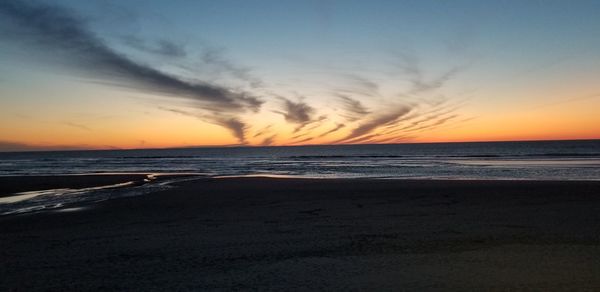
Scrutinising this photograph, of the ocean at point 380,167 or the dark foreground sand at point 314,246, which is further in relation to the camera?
the ocean at point 380,167

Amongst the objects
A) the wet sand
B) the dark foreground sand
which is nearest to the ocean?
the wet sand

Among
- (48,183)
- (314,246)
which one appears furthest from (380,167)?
(314,246)

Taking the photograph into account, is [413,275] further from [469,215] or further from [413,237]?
[469,215]

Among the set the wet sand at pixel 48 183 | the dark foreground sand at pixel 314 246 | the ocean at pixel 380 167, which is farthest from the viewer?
the ocean at pixel 380 167

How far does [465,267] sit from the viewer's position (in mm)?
7098

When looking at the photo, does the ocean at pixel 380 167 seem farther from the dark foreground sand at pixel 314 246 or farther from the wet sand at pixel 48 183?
the dark foreground sand at pixel 314 246

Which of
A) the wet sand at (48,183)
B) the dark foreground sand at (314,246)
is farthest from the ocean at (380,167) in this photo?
the dark foreground sand at (314,246)

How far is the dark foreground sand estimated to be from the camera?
6.57 m

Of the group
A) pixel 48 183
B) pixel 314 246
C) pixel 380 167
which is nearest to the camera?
pixel 314 246

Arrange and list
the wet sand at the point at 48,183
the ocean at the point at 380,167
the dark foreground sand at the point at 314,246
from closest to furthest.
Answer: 1. the dark foreground sand at the point at 314,246
2. the wet sand at the point at 48,183
3. the ocean at the point at 380,167

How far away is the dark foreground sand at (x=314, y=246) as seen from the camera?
6570 millimetres

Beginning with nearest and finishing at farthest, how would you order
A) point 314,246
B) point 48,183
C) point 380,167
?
point 314,246 < point 48,183 < point 380,167

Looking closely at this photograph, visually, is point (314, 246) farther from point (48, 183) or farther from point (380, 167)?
Answer: point (380, 167)

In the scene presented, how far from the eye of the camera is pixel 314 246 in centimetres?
883
